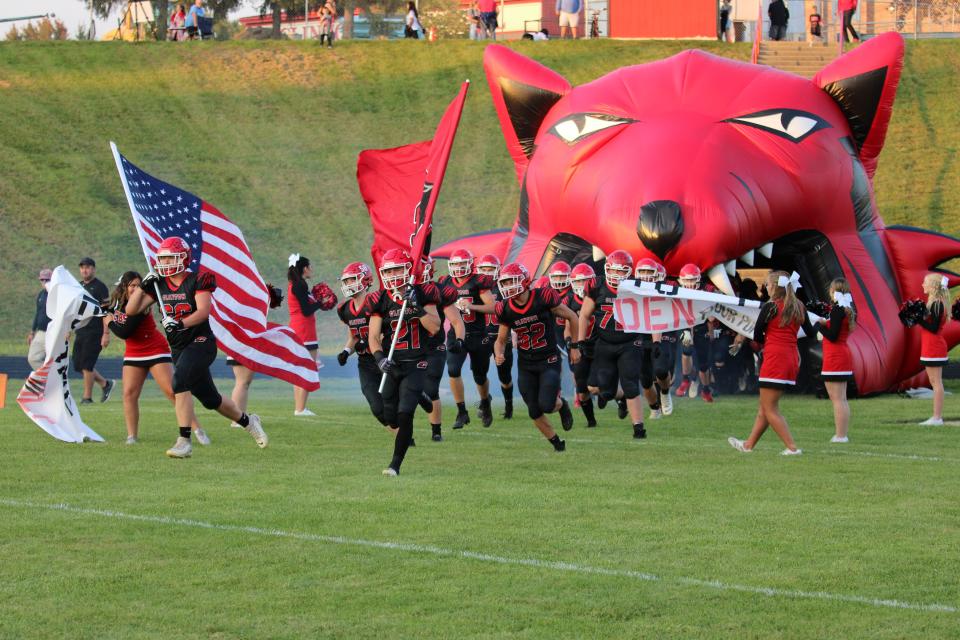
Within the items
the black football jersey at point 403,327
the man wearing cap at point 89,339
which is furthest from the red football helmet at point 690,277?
the man wearing cap at point 89,339

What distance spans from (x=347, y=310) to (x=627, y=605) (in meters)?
7.05

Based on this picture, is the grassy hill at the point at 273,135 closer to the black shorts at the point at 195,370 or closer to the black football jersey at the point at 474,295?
the black football jersey at the point at 474,295

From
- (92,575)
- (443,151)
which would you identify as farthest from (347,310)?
(92,575)

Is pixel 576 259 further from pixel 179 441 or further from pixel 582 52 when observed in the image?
pixel 582 52

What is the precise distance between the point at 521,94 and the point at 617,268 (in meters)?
4.43

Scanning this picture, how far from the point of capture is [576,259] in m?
15.6

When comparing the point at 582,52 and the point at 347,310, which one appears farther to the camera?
the point at 582,52

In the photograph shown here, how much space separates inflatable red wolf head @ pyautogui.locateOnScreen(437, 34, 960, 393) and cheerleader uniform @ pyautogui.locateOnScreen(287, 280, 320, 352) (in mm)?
2576

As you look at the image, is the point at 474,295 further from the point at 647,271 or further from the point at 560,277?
the point at 647,271

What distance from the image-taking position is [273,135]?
33.3 metres

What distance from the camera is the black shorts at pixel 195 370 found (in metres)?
10.9

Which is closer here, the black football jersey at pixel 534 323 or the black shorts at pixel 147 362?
the black shorts at pixel 147 362

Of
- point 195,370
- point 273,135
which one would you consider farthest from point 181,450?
point 273,135

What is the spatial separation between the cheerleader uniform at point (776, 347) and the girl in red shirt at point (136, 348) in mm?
4498
